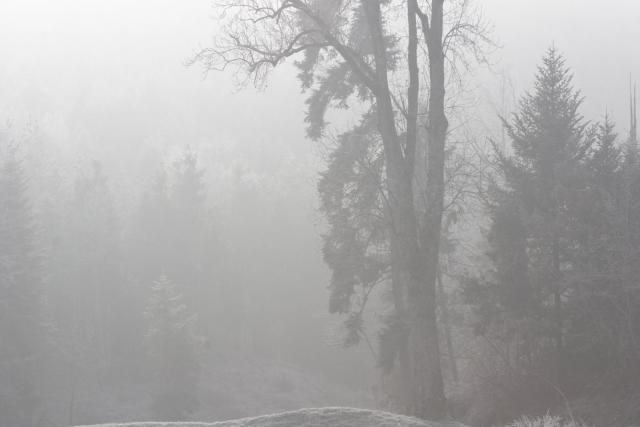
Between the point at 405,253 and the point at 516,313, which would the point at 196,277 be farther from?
the point at 405,253

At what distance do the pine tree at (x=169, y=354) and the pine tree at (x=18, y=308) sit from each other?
225 inches

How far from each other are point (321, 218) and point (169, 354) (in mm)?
20713

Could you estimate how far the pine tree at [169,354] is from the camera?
36.7 metres

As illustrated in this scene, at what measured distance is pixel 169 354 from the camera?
3656 cm

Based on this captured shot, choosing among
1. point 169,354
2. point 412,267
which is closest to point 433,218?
point 412,267

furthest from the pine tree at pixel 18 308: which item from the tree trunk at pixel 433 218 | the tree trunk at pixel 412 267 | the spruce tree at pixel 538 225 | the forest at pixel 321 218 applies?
the tree trunk at pixel 433 218

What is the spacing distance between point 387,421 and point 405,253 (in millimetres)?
2713

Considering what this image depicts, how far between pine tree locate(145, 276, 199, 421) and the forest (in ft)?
0.39

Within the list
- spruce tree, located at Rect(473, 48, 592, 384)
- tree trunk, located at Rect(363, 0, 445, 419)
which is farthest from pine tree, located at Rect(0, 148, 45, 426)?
tree trunk, located at Rect(363, 0, 445, 419)

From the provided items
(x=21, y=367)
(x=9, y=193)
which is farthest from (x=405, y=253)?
(x=9, y=193)

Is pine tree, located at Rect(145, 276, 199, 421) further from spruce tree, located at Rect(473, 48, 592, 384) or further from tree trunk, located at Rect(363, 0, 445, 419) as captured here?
tree trunk, located at Rect(363, 0, 445, 419)

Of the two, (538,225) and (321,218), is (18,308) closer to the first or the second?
(321,218)

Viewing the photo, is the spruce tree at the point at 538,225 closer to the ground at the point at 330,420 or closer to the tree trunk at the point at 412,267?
the tree trunk at the point at 412,267

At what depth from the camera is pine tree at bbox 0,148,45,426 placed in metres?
30.7
